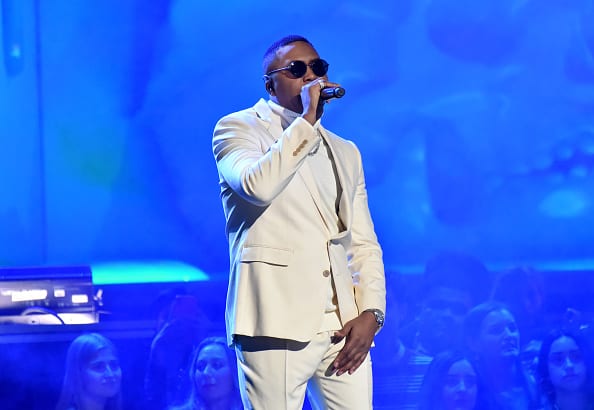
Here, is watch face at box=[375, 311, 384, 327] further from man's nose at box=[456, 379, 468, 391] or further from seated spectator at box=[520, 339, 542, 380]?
seated spectator at box=[520, 339, 542, 380]

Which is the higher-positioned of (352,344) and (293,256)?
(293,256)

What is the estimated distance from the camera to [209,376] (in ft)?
10.3

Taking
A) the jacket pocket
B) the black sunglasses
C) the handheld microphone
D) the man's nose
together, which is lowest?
the jacket pocket

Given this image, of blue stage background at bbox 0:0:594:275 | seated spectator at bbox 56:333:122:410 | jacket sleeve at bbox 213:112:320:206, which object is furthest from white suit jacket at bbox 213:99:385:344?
seated spectator at bbox 56:333:122:410

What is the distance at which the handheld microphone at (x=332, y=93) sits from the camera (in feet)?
5.20

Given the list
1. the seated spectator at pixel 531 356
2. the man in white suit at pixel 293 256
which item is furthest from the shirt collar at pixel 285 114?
the seated spectator at pixel 531 356

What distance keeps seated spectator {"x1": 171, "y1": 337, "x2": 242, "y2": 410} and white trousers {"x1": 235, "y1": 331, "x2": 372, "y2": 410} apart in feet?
4.79

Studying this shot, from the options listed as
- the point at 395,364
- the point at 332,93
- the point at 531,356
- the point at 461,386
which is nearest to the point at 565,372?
the point at 531,356

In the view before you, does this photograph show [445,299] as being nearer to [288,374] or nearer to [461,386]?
[461,386]

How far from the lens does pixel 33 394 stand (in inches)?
123

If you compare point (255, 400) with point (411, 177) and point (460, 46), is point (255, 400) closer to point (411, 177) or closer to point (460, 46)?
point (411, 177)

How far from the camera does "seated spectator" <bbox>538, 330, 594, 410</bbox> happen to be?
11.2ft

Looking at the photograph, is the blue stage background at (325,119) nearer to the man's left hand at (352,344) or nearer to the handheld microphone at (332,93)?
the man's left hand at (352,344)

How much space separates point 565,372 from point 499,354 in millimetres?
305
